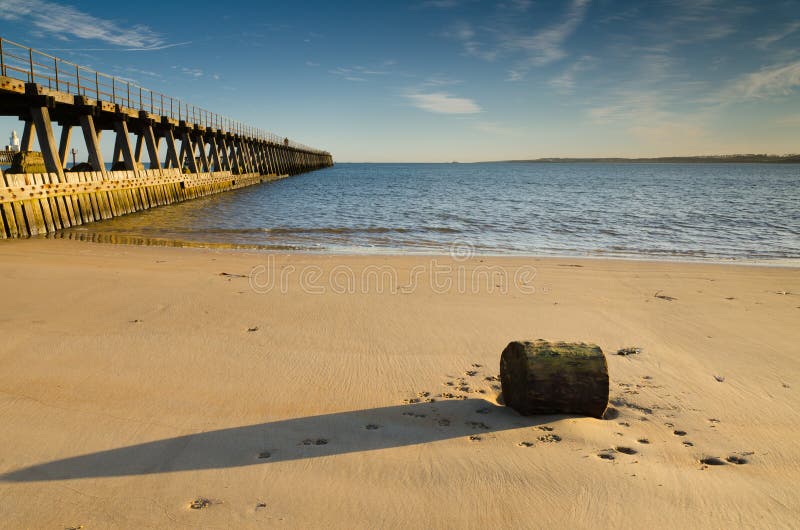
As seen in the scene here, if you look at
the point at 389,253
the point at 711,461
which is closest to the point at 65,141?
the point at 389,253

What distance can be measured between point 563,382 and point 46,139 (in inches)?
640

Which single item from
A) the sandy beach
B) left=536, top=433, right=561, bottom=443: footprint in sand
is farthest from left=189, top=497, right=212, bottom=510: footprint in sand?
left=536, top=433, right=561, bottom=443: footprint in sand

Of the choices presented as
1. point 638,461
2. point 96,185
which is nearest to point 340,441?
point 638,461

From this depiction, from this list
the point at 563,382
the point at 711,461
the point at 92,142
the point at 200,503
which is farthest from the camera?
the point at 92,142

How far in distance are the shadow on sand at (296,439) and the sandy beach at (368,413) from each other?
2cm

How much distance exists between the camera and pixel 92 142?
1758cm

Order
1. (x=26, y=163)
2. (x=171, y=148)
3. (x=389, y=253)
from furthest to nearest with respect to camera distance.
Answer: (x=171, y=148) → (x=26, y=163) → (x=389, y=253)

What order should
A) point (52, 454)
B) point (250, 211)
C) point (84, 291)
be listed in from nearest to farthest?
point (52, 454), point (84, 291), point (250, 211)

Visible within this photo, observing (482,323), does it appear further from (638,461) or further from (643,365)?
(638,461)

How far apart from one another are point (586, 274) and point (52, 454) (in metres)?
8.81

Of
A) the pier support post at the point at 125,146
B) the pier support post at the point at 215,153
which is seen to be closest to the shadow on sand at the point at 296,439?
the pier support post at the point at 125,146

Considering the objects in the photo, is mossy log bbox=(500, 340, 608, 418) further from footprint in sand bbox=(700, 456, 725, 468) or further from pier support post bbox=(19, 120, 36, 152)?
pier support post bbox=(19, 120, 36, 152)

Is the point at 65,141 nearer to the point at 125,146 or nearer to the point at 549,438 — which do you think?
the point at 125,146

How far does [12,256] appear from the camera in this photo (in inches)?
368
